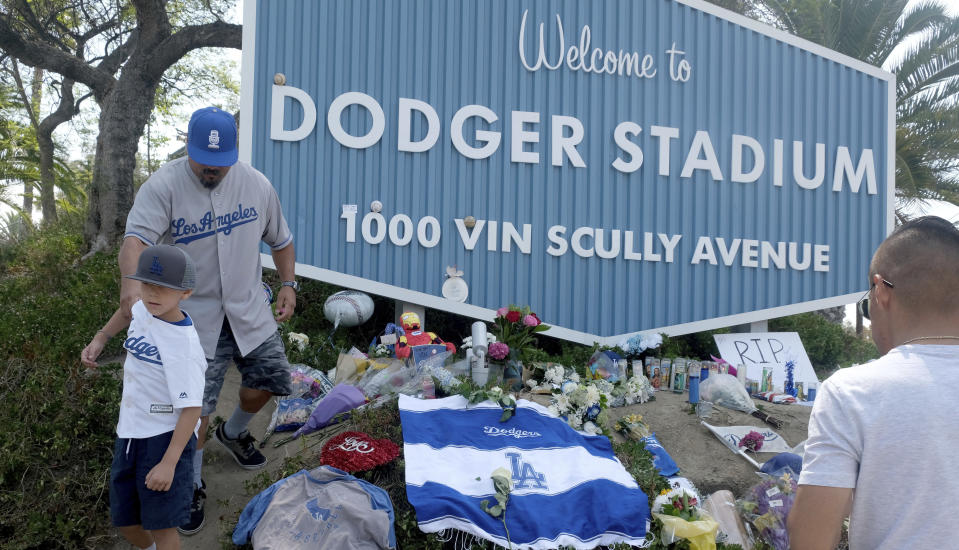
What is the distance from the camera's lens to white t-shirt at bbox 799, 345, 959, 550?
1.56 metres

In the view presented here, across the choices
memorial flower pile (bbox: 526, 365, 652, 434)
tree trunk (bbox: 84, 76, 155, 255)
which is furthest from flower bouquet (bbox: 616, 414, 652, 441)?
tree trunk (bbox: 84, 76, 155, 255)

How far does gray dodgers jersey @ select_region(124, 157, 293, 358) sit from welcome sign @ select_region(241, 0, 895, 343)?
3.04 metres

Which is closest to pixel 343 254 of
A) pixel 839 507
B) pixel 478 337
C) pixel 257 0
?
pixel 478 337

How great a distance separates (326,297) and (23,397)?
3.53 meters

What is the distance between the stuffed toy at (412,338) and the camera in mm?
6172

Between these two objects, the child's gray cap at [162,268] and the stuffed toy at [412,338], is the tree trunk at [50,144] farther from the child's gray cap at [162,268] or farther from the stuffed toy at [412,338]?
the child's gray cap at [162,268]

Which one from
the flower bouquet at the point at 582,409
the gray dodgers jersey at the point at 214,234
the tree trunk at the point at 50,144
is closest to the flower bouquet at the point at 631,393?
the flower bouquet at the point at 582,409

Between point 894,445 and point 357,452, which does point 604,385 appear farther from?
point 894,445

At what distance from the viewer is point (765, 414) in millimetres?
5793

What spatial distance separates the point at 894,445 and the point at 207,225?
10.4ft

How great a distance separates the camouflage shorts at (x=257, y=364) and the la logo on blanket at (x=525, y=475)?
4.53 feet

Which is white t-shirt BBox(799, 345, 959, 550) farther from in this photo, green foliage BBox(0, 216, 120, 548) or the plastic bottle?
the plastic bottle

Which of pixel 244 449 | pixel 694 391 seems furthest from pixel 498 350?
pixel 244 449

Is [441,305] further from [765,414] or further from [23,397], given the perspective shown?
[23,397]
